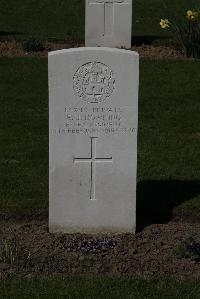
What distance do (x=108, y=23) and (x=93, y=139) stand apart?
868 cm

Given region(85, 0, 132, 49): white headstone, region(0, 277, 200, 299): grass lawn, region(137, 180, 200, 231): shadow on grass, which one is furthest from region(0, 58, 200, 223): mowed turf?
region(0, 277, 200, 299): grass lawn

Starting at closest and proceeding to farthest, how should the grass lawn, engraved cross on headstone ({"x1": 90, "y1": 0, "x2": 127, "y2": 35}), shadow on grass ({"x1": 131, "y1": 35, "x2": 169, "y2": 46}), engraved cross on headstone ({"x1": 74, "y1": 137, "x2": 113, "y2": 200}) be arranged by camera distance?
the grass lawn < engraved cross on headstone ({"x1": 74, "y1": 137, "x2": 113, "y2": 200}) < engraved cross on headstone ({"x1": 90, "y1": 0, "x2": 127, "y2": 35}) < shadow on grass ({"x1": 131, "y1": 35, "x2": 169, "y2": 46})

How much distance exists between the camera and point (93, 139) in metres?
6.99

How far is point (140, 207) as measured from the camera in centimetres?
790

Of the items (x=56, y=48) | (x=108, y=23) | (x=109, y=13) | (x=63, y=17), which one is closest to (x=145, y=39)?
(x=108, y=23)

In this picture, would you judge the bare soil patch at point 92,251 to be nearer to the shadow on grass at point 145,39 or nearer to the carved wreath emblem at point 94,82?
the carved wreath emblem at point 94,82

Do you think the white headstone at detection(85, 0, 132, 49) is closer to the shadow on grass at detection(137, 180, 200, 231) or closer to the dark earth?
the shadow on grass at detection(137, 180, 200, 231)

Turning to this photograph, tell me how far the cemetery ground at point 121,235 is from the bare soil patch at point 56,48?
2665 mm

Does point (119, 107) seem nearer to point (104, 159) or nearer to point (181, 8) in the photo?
point (104, 159)

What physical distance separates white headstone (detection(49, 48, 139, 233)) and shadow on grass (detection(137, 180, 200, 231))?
0.46 metres

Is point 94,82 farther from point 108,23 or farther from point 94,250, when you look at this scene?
point 108,23

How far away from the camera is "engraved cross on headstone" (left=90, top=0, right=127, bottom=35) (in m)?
15.1

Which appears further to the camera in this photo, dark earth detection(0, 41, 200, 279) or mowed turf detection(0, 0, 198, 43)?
mowed turf detection(0, 0, 198, 43)

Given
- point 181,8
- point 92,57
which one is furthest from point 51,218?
point 181,8
